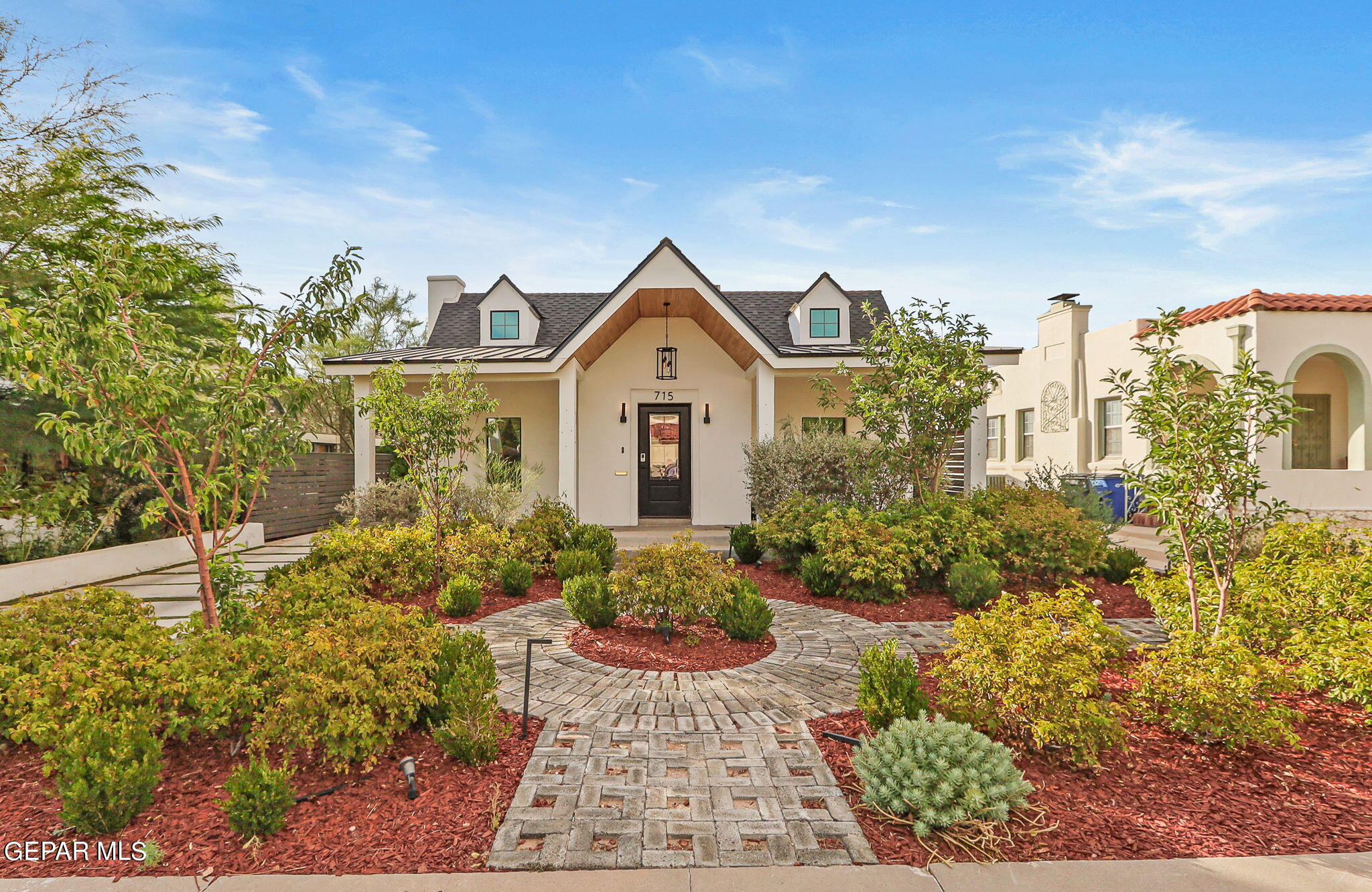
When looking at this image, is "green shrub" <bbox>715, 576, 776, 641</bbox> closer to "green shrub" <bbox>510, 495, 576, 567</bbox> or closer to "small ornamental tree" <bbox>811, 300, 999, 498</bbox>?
"green shrub" <bbox>510, 495, 576, 567</bbox>

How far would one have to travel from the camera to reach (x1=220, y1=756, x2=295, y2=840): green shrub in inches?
94.1

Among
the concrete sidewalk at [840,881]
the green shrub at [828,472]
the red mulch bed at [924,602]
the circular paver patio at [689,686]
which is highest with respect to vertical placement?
the green shrub at [828,472]

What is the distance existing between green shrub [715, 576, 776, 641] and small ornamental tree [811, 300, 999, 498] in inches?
145

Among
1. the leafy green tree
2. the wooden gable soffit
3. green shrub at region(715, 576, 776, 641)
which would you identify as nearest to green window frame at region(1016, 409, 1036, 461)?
the wooden gable soffit

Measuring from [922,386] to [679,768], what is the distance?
5.64m

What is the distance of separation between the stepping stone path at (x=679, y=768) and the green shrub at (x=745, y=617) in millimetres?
279

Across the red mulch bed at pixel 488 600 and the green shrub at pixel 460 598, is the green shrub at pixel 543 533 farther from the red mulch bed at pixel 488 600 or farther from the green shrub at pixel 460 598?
the green shrub at pixel 460 598

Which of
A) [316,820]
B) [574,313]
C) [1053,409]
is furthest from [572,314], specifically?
[1053,409]

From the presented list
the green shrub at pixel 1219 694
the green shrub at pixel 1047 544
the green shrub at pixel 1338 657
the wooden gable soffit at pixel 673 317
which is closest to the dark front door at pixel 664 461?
the wooden gable soffit at pixel 673 317

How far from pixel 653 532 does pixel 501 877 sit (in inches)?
342

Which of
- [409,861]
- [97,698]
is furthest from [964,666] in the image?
[97,698]

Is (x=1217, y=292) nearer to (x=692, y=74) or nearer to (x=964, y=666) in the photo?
(x=692, y=74)

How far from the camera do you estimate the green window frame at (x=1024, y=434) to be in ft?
55.6

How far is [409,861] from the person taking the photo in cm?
235
